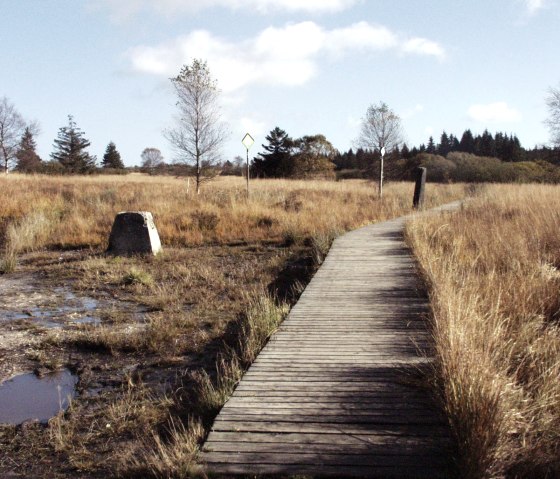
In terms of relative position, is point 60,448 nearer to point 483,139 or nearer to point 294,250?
point 294,250

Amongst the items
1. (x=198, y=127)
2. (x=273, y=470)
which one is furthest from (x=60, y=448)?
(x=198, y=127)

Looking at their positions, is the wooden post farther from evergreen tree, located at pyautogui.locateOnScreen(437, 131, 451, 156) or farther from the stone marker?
evergreen tree, located at pyautogui.locateOnScreen(437, 131, 451, 156)

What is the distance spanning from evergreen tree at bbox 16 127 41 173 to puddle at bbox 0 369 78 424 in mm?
45172

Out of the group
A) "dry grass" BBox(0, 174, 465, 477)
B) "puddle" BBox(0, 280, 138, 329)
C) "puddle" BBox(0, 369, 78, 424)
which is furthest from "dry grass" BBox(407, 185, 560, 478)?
"puddle" BBox(0, 280, 138, 329)

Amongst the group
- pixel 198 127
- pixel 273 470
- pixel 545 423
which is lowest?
pixel 273 470

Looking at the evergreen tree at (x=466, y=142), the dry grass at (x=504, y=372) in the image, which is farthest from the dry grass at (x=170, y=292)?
the evergreen tree at (x=466, y=142)

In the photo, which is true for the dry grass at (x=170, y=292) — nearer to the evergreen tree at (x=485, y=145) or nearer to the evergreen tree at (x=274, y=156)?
the evergreen tree at (x=274, y=156)

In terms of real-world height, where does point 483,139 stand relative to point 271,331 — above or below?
above

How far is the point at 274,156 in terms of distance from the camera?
54.5m

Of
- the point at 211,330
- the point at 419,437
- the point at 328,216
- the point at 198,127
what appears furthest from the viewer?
the point at 198,127

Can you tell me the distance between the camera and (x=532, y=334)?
12.6ft

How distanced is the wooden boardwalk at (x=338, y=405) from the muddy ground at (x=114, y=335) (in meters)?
0.60

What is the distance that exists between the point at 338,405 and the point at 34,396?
2.50 m

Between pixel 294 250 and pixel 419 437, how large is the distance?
Result: 8.39m
